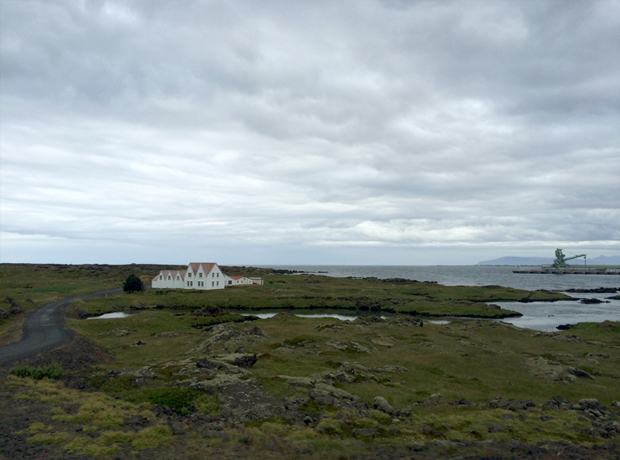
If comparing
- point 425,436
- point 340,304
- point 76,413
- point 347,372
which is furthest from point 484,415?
point 340,304

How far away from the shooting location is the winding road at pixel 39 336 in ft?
119

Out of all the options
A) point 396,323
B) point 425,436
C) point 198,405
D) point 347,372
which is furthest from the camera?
point 396,323

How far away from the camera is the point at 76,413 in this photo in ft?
67.8

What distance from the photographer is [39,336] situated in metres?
45.6

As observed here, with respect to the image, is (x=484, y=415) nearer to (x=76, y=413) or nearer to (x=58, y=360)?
(x=76, y=413)

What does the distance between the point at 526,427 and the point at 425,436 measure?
6.05 metres

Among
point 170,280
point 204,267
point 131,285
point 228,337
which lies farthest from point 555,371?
point 170,280

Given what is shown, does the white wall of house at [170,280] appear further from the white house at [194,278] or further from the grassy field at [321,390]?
the grassy field at [321,390]

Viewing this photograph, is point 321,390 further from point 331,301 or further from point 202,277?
point 202,277

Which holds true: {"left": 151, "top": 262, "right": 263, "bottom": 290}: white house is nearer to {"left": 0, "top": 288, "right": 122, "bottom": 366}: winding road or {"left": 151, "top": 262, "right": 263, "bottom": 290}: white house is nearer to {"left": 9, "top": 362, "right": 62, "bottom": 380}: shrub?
{"left": 0, "top": 288, "right": 122, "bottom": 366}: winding road

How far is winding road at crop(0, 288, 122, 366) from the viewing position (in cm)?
3641

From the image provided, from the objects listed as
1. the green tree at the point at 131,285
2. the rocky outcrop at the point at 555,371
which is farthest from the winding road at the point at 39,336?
the rocky outcrop at the point at 555,371

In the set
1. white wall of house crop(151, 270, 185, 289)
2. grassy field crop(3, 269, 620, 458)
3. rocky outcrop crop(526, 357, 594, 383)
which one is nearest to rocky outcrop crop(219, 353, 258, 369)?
grassy field crop(3, 269, 620, 458)

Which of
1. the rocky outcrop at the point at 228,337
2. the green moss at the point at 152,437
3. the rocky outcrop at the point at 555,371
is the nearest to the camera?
the green moss at the point at 152,437
